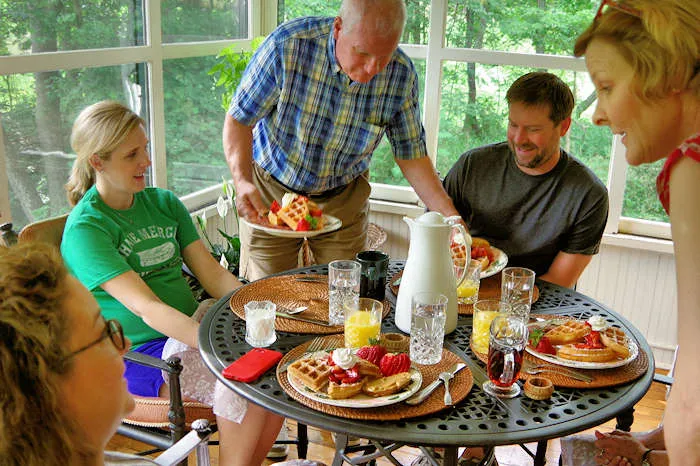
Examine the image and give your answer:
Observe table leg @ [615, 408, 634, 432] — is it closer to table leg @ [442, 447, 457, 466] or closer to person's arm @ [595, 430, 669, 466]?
person's arm @ [595, 430, 669, 466]

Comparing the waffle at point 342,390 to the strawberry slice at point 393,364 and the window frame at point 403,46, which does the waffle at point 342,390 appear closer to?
the strawberry slice at point 393,364

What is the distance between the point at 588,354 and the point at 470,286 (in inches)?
16.5

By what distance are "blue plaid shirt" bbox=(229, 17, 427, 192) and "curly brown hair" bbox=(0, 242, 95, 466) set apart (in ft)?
5.65

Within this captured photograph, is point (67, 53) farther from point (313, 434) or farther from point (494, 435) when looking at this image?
point (494, 435)

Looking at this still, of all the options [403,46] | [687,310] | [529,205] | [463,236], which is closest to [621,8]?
[687,310]

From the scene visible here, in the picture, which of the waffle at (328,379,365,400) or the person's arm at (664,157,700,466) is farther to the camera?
the waffle at (328,379,365,400)

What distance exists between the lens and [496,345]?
1.44 metres

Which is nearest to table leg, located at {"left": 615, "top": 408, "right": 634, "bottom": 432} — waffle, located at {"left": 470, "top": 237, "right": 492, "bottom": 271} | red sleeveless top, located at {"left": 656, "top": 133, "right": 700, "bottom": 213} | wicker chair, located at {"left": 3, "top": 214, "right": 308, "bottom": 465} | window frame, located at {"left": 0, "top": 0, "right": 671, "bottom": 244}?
waffle, located at {"left": 470, "top": 237, "right": 492, "bottom": 271}

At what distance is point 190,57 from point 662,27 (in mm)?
2765

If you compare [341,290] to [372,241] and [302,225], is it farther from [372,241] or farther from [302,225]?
[372,241]

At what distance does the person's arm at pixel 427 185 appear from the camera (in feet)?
8.20

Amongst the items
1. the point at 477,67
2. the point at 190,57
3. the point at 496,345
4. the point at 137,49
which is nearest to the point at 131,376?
the point at 496,345

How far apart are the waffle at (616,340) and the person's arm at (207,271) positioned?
1.20 m

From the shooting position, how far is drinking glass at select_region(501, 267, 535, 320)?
6.00 ft
